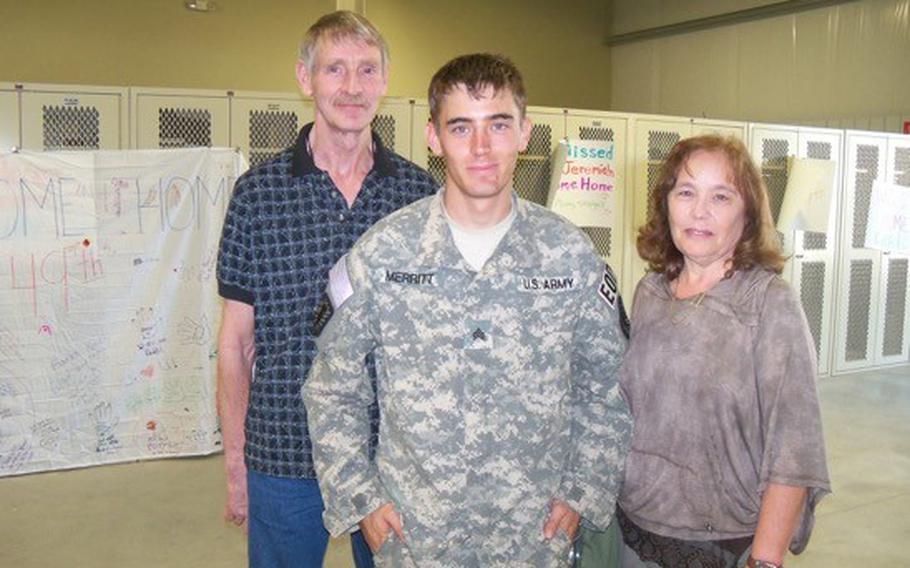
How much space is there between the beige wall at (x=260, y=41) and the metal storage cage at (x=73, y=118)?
155 inches

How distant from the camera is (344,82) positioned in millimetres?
1833

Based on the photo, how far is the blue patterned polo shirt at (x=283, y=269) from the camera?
72.7 inches

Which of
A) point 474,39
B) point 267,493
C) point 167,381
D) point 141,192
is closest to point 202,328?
point 167,381

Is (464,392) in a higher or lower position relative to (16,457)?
higher

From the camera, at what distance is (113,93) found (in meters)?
4.38

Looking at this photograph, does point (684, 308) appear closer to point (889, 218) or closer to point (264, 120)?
point (264, 120)

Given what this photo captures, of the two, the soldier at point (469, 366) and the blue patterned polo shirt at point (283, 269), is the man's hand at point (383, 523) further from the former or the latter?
the blue patterned polo shirt at point (283, 269)

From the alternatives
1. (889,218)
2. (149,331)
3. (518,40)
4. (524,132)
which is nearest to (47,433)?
(149,331)

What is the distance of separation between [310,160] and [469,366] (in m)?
0.68

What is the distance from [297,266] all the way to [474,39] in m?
9.16

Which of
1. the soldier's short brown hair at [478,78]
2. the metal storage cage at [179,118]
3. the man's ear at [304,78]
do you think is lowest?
the soldier's short brown hair at [478,78]

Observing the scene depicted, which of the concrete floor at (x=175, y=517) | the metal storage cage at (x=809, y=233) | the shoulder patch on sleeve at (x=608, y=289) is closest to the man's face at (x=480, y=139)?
the shoulder patch on sleeve at (x=608, y=289)

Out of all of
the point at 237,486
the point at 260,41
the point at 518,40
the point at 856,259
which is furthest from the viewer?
the point at 518,40

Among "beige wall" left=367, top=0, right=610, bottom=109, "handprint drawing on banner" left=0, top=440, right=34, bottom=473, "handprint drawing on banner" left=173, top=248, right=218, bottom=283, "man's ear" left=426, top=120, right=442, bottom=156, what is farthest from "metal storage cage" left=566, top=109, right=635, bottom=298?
"beige wall" left=367, top=0, right=610, bottom=109
